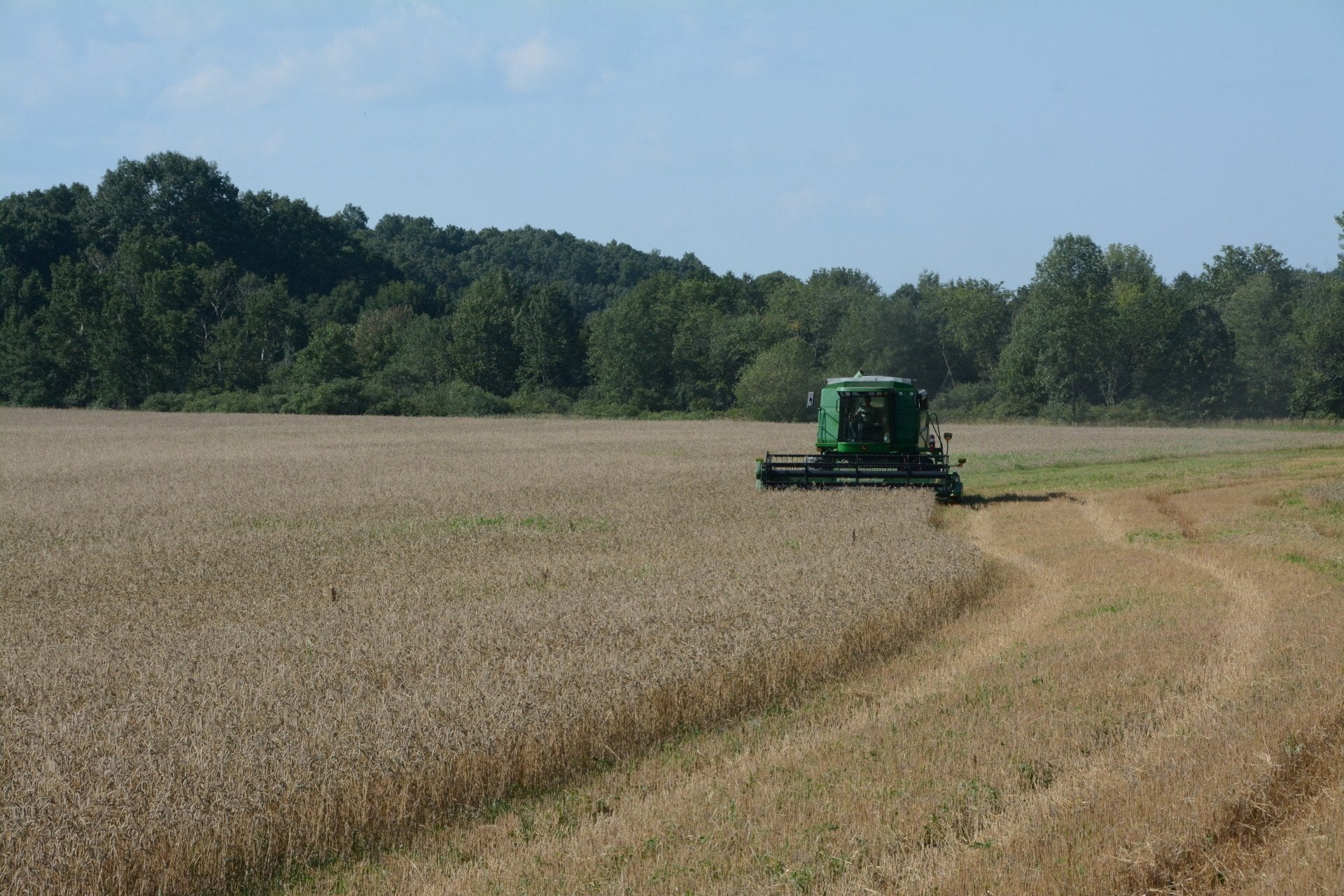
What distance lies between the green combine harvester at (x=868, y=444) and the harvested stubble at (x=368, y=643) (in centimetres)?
147

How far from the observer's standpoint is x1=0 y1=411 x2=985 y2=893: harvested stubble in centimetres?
625

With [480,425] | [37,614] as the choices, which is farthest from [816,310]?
[37,614]

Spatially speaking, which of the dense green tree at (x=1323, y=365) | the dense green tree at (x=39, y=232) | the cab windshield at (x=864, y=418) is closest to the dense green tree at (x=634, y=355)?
the dense green tree at (x=1323, y=365)

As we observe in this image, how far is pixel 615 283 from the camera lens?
168m

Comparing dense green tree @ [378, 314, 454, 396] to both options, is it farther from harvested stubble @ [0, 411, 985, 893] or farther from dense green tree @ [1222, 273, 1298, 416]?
harvested stubble @ [0, 411, 985, 893]

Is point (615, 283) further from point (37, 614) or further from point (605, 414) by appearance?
point (37, 614)

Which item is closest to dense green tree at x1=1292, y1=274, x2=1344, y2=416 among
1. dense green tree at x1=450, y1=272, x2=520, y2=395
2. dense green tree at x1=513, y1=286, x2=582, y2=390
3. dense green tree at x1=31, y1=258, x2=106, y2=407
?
dense green tree at x1=513, y1=286, x2=582, y2=390

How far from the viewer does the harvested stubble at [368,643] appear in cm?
625

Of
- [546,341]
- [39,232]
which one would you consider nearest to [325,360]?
[546,341]

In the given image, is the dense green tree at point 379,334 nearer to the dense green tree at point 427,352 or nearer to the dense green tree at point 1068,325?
the dense green tree at point 427,352

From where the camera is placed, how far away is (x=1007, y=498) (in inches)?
965

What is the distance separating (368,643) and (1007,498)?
18.0m

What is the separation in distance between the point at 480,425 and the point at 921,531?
4842 cm

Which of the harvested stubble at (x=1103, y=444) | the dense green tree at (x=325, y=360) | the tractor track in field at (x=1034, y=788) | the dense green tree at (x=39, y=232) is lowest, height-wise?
the tractor track in field at (x=1034, y=788)
